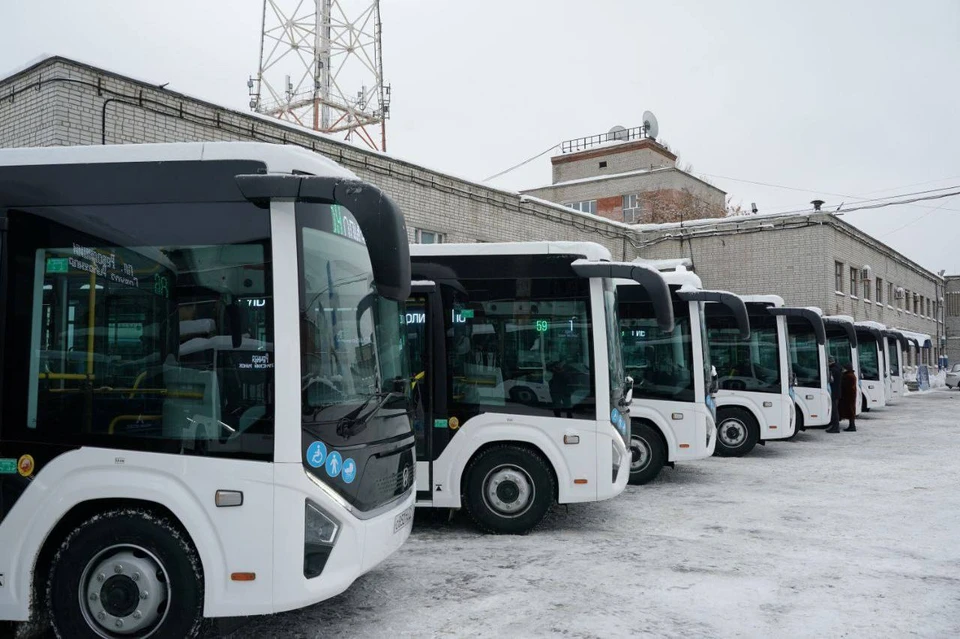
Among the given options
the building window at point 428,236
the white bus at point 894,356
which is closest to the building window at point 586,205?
the white bus at point 894,356

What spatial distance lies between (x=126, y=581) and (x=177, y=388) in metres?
1.10

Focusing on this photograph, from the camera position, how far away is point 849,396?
20.1 metres

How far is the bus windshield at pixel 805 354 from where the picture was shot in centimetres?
1788

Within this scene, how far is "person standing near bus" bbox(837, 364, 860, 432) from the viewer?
789 inches

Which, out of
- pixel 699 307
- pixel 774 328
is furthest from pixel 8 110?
pixel 774 328

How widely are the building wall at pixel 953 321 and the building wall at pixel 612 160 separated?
25.8 metres

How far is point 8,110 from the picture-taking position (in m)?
12.6

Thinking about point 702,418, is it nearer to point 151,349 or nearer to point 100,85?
point 151,349

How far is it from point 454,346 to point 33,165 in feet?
14.4

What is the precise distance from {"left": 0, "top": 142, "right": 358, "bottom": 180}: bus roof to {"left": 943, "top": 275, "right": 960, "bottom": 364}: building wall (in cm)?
6807

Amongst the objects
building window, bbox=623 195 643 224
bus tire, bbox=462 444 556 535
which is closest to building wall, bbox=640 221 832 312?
building window, bbox=623 195 643 224

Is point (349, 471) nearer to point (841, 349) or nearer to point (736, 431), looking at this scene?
point (736, 431)

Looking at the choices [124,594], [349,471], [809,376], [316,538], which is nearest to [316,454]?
[349,471]

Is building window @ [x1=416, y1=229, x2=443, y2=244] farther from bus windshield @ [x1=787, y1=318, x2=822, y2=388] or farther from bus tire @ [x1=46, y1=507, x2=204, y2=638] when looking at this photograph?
bus tire @ [x1=46, y1=507, x2=204, y2=638]
